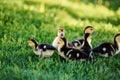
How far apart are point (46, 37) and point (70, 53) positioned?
205cm

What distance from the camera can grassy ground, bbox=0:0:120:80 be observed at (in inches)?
327

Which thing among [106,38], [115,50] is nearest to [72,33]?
[106,38]

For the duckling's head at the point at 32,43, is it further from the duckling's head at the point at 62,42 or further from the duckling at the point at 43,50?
the duckling's head at the point at 62,42

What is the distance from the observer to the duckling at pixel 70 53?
8.76 metres

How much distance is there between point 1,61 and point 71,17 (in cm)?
651

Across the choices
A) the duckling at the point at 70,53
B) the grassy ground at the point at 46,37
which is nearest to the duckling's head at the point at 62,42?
the duckling at the point at 70,53

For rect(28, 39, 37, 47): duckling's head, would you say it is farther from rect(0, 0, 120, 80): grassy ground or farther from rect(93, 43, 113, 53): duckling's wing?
rect(93, 43, 113, 53): duckling's wing

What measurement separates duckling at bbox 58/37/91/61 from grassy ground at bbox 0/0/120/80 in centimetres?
11

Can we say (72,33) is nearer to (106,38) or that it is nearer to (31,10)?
(106,38)

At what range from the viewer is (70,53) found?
8.75m

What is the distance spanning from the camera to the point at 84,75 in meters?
8.49

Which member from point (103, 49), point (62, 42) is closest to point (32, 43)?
point (62, 42)

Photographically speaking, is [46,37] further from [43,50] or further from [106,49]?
[106,49]

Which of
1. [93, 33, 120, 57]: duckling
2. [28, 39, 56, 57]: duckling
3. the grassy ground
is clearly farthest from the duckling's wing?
[28, 39, 56, 57]: duckling
